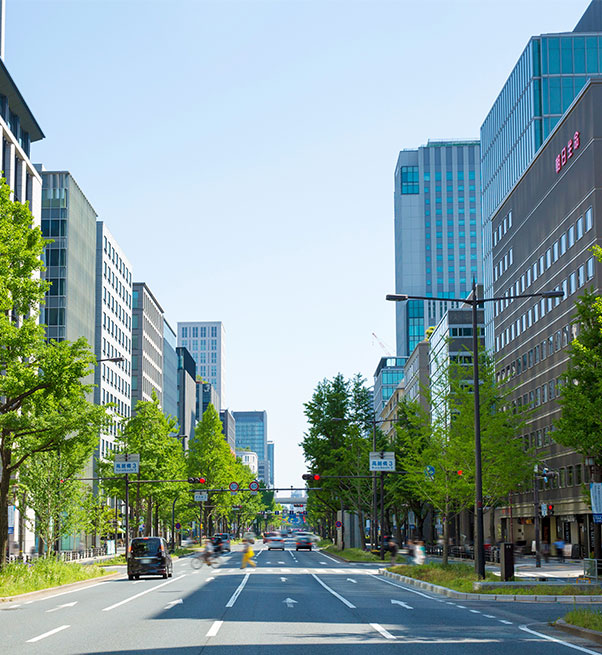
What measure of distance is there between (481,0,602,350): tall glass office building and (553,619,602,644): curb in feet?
290

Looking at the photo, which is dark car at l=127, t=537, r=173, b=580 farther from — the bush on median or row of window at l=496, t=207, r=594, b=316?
row of window at l=496, t=207, r=594, b=316

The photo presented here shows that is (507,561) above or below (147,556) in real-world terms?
above

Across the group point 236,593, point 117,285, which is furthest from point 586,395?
point 117,285

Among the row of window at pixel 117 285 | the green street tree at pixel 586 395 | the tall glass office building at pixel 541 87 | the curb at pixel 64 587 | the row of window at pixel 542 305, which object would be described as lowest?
the curb at pixel 64 587

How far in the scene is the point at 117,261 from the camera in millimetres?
131250

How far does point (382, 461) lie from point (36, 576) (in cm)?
3684

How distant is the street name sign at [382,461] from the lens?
6856 centimetres

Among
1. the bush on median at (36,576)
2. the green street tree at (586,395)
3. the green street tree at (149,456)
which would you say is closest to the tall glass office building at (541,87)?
the green street tree at (149,456)

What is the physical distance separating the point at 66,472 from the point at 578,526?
39355 mm

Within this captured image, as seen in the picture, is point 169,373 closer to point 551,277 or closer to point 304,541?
point 304,541

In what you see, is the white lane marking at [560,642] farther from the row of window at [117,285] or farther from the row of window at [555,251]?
the row of window at [117,285]

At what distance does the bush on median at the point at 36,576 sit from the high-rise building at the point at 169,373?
11962cm

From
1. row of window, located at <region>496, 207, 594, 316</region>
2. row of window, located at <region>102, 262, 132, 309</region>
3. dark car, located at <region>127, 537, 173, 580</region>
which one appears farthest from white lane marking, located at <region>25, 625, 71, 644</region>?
row of window, located at <region>102, 262, 132, 309</region>

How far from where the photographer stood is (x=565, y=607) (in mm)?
26125
